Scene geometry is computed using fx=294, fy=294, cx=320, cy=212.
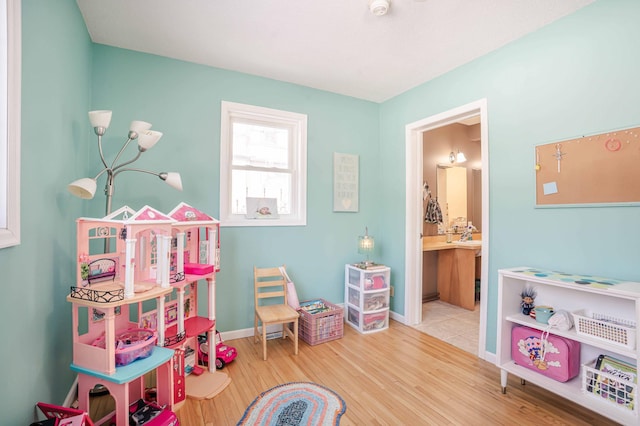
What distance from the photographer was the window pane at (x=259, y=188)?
305 cm

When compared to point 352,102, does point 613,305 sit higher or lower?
lower

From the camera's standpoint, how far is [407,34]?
91.0 inches

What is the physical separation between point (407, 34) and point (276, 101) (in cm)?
143

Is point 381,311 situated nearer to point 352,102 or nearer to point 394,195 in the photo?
point 394,195

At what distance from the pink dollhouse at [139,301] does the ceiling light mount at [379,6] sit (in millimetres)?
1899

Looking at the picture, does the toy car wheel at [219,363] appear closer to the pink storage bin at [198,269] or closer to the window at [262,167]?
the pink storage bin at [198,269]

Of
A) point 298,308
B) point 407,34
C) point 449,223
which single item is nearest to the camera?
point 407,34

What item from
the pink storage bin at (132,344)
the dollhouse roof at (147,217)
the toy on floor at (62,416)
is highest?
Result: the dollhouse roof at (147,217)

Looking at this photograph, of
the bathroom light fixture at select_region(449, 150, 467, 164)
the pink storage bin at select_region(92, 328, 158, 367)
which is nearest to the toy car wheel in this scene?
the pink storage bin at select_region(92, 328, 158, 367)

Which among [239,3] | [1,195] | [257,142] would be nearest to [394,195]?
[257,142]

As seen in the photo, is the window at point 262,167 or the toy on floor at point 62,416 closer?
the toy on floor at point 62,416

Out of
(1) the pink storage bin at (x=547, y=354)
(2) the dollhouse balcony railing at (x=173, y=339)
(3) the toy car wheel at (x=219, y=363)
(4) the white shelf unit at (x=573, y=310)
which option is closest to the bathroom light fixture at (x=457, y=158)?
(4) the white shelf unit at (x=573, y=310)

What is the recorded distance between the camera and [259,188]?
10.4 feet

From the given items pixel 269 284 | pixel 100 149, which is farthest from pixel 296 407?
pixel 100 149
